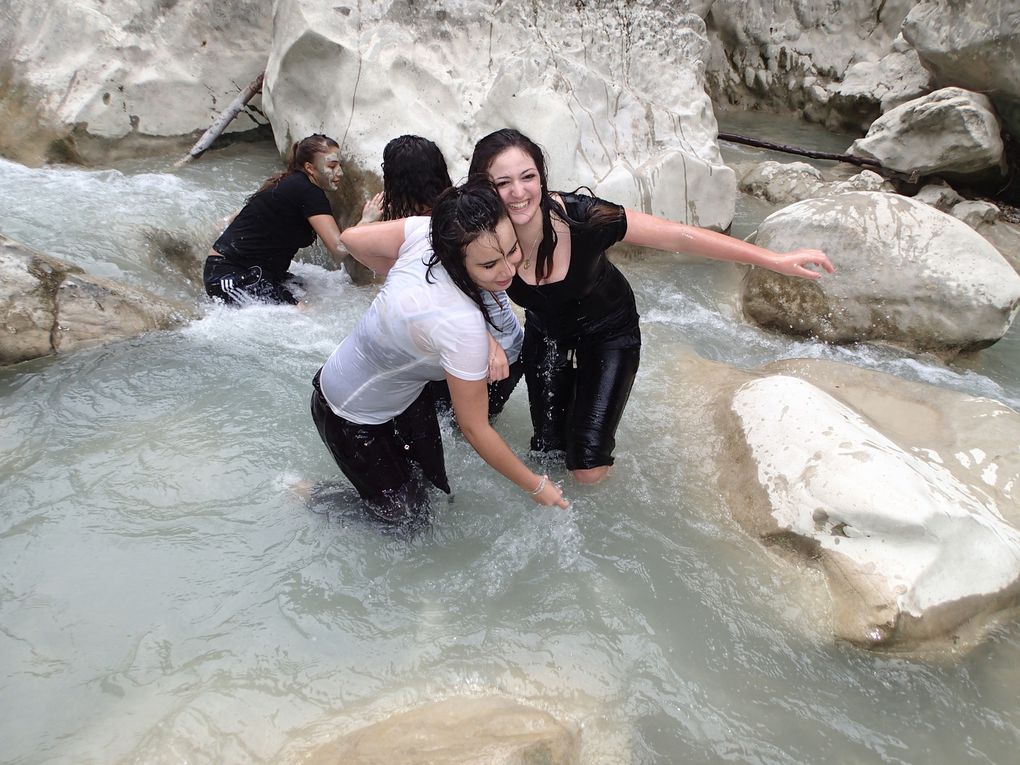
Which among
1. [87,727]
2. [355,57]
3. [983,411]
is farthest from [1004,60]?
[87,727]

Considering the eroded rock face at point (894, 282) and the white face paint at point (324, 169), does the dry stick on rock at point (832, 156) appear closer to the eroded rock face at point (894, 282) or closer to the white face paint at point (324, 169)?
the eroded rock face at point (894, 282)

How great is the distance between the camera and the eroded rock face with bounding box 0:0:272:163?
20.3ft

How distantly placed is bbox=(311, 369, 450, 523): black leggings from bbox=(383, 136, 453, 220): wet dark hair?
0.79 metres

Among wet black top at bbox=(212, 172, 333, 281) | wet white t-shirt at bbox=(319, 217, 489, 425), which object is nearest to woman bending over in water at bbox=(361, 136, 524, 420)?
wet white t-shirt at bbox=(319, 217, 489, 425)

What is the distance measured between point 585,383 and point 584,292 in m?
0.40

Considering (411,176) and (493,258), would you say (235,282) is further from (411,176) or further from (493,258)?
(493,258)

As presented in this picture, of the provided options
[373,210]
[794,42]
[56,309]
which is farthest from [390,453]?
[794,42]

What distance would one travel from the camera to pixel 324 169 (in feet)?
14.4

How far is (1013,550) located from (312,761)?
2560 millimetres

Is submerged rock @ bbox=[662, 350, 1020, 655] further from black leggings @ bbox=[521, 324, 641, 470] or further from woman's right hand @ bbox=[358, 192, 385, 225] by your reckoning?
woman's right hand @ bbox=[358, 192, 385, 225]

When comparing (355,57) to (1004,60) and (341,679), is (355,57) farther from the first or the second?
(1004,60)

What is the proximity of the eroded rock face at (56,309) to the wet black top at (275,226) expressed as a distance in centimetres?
64

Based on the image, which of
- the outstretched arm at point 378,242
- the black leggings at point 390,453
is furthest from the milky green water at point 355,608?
the outstretched arm at point 378,242

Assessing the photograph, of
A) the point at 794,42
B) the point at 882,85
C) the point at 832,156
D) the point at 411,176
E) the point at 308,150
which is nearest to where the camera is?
the point at 411,176
